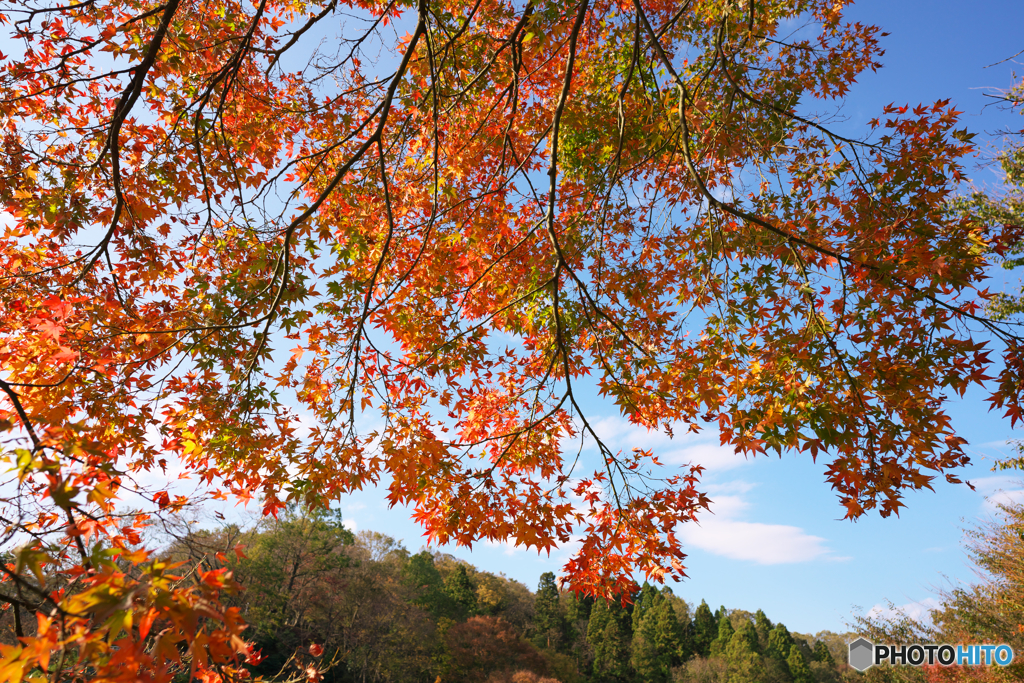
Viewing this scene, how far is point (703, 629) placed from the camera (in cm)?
2977

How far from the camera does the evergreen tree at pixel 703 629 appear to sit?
2914cm

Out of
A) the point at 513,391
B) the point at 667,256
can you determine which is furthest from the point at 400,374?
the point at 667,256

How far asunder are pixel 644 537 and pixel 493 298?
2494 millimetres

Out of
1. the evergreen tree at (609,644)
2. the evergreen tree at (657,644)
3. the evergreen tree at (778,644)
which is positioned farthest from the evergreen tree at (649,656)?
the evergreen tree at (778,644)

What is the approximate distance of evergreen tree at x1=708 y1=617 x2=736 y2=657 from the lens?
90.5 ft

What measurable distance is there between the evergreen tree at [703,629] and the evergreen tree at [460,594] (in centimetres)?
1566

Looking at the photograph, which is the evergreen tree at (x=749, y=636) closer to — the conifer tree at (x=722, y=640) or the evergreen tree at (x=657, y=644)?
the conifer tree at (x=722, y=640)

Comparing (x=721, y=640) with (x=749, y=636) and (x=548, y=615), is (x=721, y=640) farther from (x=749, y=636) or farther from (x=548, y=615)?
(x=548, y=615)

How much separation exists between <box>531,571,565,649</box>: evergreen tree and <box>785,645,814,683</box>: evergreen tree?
13.1m

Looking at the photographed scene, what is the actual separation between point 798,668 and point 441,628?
21422 millimetres

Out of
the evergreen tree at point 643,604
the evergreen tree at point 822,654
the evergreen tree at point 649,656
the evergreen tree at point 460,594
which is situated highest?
the evergreen tree at point 460,594

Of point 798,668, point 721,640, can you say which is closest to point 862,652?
point 798,668

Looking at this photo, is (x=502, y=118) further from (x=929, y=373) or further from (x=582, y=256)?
(x=929, y=373)

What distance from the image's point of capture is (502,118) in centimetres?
473
